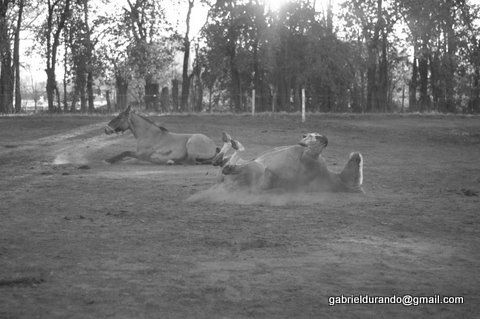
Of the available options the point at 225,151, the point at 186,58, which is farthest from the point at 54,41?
the point at 225,151

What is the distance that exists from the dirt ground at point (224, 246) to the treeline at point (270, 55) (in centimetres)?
2689

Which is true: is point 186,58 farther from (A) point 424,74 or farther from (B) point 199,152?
(B) point 199,152

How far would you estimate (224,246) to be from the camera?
665 centimetres

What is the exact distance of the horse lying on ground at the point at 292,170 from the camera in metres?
9.30

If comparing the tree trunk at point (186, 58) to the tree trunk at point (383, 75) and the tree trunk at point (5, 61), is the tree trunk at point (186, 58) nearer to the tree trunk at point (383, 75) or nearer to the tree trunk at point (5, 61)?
the tree trunk at point (5, 61)

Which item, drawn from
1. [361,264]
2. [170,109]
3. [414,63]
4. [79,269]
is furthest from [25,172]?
[414,63]

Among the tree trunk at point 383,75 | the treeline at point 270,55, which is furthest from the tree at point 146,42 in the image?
the tree trunk at point 383,75

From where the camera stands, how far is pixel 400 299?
4.91m

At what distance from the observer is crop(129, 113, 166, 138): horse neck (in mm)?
16672

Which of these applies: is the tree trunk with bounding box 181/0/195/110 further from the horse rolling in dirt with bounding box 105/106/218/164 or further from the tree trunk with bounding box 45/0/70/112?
the horse rolling in dirt with bounding box 105/106/218/164

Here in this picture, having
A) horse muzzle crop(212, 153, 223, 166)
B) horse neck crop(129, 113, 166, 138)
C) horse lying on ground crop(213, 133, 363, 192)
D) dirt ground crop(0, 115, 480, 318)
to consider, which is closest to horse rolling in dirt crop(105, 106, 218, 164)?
horse neck crop(129, 113, 166, 138)

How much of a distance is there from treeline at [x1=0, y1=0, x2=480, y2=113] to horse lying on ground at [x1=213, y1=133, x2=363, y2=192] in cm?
2943

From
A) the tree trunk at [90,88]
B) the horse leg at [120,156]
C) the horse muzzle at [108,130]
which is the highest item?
the tree trunk at [90,88]

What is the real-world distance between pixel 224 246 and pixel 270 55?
34115 mm
